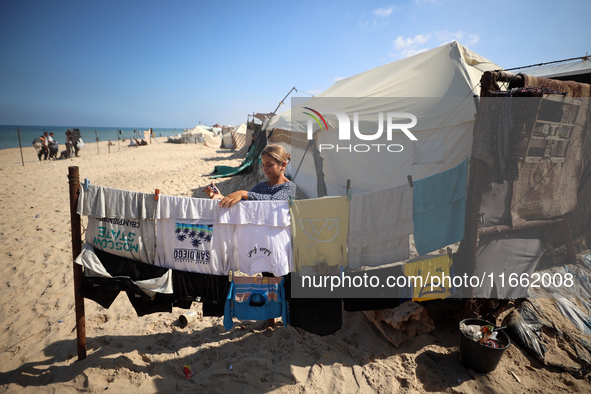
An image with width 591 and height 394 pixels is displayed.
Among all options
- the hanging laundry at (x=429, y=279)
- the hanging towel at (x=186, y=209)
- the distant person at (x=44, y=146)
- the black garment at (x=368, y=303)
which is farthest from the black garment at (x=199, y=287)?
the distant person at (x=44, y=146)

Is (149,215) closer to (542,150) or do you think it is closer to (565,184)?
(542,150)

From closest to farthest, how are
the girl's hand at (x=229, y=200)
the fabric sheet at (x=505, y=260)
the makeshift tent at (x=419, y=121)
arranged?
the girl's hand at (x=229, y=200), the fabric sheet at (x=505, y=260), the makeshift tent at (x=419, y=121)

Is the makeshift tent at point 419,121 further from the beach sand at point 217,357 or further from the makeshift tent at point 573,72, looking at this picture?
the beach sand at point 217,357

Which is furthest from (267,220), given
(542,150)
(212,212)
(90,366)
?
(542,150)

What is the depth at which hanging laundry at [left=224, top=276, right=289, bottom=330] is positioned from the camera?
2777 mm

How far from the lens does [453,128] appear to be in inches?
192

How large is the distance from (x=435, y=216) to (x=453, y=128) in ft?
9.14

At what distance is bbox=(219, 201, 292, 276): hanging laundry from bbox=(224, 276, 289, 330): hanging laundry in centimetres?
16

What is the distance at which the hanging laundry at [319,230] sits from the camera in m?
2.68

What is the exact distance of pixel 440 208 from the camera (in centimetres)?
289

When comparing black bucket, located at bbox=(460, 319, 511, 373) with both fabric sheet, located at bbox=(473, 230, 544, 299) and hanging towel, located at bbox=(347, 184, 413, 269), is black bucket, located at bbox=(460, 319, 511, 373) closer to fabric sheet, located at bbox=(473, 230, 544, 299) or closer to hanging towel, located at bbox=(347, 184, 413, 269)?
fabric sheet, located at bbox=(473, 230, 544, 299)

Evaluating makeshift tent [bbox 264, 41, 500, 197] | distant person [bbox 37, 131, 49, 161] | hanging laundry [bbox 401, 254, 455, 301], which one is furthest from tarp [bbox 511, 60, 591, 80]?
distant person [bbox 37, 131, 49, 161]

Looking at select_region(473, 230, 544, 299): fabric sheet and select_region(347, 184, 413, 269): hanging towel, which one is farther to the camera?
select_region(473, 230, 544, 299): fabric sheet

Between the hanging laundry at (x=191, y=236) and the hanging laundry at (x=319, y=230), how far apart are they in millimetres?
689
